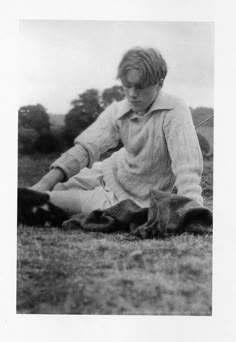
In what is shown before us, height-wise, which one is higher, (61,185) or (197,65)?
(197,65)

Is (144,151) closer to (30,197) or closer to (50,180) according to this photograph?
(50,180)

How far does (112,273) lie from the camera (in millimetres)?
3443

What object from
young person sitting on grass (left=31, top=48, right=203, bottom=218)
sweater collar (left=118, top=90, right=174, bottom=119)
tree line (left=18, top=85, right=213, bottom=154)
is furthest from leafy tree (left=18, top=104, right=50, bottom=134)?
sweater collar (left=118, top=90, right=174, bottom=119)

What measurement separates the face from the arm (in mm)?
137

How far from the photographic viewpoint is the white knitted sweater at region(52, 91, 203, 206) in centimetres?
358

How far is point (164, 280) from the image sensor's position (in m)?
3.45

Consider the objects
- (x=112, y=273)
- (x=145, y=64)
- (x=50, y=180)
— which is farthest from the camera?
A: (x=50, y=180)

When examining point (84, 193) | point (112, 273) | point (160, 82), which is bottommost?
point (112, 273)

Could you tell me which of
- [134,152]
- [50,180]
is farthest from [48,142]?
[134,152]

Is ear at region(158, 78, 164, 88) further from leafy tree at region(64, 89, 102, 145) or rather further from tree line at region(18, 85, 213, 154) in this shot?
leafy tree at region(64, 89, 102, 145)

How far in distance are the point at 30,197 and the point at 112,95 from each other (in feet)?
3.01
